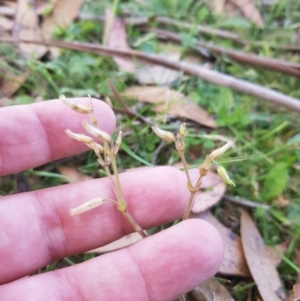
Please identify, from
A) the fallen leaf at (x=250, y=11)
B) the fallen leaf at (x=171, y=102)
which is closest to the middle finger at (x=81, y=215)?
the fallen leaf at (x=171, y=102)

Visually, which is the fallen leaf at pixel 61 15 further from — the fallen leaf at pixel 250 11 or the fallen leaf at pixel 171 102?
the fallen leaf at pixel 250 11

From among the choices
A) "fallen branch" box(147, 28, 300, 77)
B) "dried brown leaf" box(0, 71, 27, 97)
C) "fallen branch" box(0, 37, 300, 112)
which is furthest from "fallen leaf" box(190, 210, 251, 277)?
"dried brown leaf" box(0, 71, 27, 97)

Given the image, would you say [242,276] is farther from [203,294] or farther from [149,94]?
[149,94]

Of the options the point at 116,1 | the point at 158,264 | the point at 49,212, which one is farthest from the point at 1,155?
the point at 116,1

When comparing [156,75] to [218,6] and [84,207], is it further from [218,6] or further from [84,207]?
[84,207]

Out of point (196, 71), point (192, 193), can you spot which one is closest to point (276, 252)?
point (192, 193)
